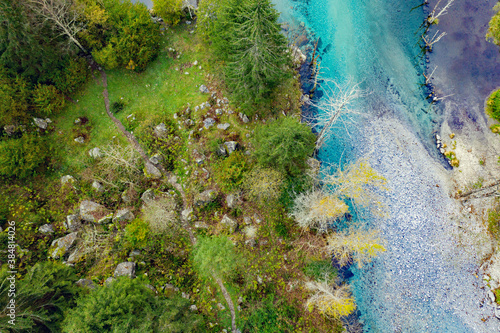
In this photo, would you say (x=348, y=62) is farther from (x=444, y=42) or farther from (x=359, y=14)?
(x=444, y=42)

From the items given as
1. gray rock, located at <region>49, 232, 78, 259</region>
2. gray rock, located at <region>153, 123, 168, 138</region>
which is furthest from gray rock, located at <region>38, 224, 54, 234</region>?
gray rock, located at <region>153, 123, 168, 138</region>

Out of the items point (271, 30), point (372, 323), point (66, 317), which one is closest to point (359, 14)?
point (271, 30)

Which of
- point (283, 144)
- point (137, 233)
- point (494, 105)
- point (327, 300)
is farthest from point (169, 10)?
point (494, 105)

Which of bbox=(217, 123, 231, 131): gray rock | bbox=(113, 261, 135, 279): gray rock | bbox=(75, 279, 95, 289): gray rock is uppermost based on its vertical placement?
bbox=(217, 123, 231, 131): gray rock

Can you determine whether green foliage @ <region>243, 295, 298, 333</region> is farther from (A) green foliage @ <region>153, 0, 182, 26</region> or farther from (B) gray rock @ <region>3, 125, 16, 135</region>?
(A) green foliage @ <region>153, 0, 182, 26</region>

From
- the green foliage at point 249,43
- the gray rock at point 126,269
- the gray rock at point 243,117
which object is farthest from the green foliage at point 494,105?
the gray rock at point 126,269

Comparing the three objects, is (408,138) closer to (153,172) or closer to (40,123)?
(153,172)

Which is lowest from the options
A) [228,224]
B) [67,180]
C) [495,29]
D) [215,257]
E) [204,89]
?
[215,257]
